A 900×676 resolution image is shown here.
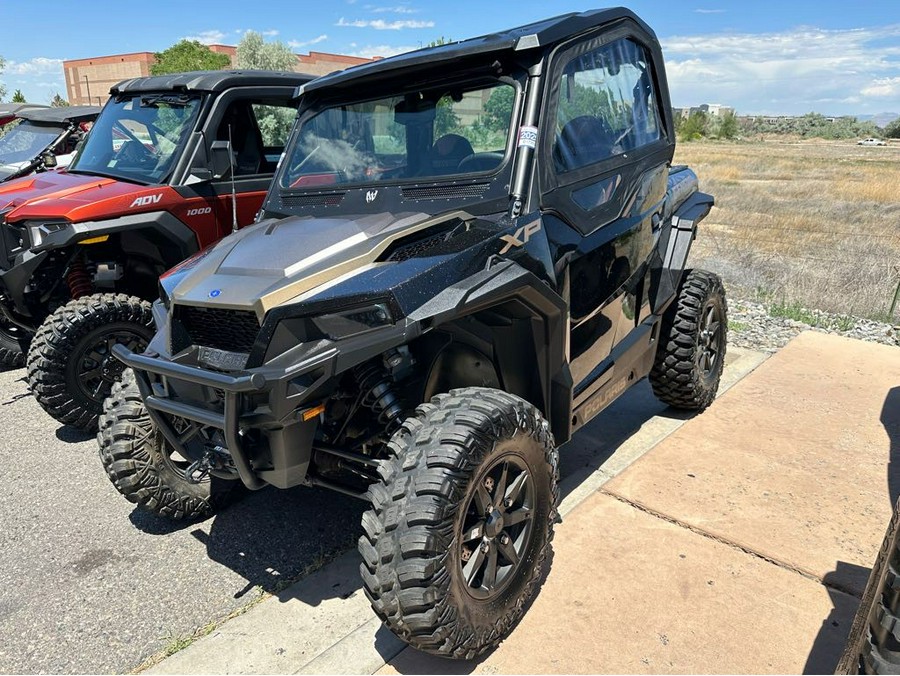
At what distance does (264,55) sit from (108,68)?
2048 inches

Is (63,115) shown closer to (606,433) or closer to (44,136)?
(44,136)

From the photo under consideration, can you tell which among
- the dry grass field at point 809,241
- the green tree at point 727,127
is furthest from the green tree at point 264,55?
the green tree at point 727,127

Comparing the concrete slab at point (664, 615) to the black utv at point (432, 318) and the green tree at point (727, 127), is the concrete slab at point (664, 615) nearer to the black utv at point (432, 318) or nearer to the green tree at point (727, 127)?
the black utv at point (432, 318)

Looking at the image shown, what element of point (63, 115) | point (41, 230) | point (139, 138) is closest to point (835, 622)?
point (41, 230)

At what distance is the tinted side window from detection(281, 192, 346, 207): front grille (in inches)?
41.6

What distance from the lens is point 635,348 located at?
3857 mm

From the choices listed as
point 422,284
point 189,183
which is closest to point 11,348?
point 189,183

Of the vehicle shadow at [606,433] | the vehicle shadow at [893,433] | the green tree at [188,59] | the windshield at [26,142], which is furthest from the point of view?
the green tree at [188,59]

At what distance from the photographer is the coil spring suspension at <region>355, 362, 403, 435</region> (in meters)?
2.62

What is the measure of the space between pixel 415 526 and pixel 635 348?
81.9 inches

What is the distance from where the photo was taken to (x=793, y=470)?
3.89m

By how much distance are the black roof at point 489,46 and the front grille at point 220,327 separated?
1.42m

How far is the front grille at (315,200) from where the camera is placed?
3.32 m

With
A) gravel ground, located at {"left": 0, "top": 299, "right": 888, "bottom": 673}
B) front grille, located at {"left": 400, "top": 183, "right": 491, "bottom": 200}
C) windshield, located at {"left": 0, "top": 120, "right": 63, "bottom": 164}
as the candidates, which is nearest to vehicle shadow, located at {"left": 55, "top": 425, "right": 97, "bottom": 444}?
gravel ground, located at {"left": 0, "top": 299, "right": 888, "bottom": 673}
